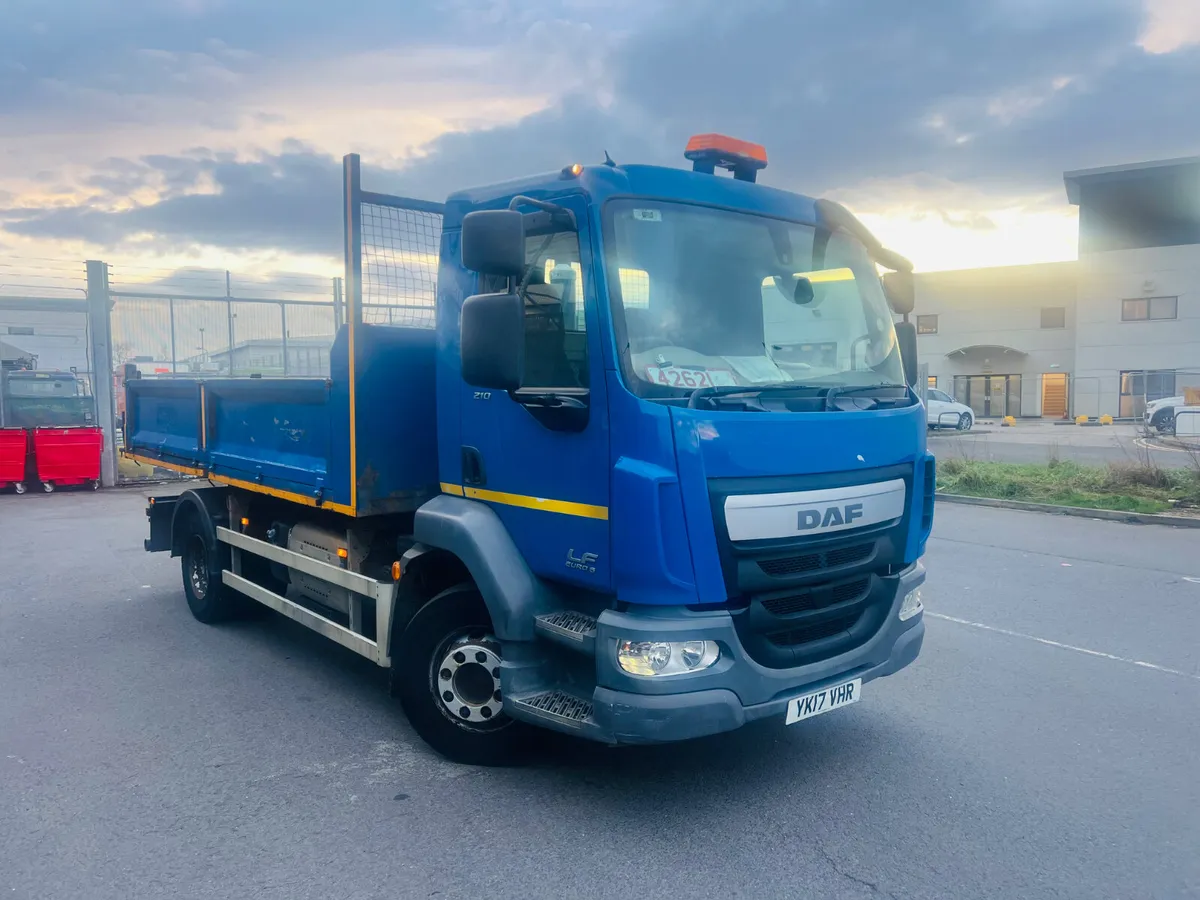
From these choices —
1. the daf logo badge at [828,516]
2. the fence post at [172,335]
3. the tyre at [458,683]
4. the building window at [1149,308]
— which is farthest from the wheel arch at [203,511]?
the building window at [1149,308]

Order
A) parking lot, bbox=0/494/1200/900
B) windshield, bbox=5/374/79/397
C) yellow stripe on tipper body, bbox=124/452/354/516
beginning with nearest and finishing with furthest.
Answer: parking lot, bbox=0/494/1200/900 → yellow stripe on tipper body, bbox=124/452/354/516 → windshield, bbox=5/374/79/397

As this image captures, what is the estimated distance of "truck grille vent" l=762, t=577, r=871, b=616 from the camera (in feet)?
12.5

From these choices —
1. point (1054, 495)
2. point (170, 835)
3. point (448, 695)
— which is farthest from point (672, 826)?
point (1054, 495)

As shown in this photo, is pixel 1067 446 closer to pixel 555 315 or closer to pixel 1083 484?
pixel 1083 484

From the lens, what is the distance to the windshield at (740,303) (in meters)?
3.75

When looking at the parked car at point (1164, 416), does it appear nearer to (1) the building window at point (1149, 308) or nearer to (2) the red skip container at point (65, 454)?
(1) the building window at point (1149, 308)

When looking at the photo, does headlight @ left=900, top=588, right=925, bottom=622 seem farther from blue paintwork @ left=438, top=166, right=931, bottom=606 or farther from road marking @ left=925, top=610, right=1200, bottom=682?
road marking @ left=925, top=610, right=1200, bottom=682

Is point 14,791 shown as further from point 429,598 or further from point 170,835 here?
point 429,598

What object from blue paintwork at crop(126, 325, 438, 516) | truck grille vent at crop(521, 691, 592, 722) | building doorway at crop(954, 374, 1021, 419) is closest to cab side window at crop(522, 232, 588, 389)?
A: blue paintwork at crop(126, 325, 438, 516)

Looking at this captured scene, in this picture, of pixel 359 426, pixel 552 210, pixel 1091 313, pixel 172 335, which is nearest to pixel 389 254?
pixel 359 426

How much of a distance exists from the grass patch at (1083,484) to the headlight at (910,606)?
9.67 m

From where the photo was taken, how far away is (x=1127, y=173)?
136 ft

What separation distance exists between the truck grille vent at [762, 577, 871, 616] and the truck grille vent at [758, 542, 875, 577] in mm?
108

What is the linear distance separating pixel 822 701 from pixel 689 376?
1.53m
